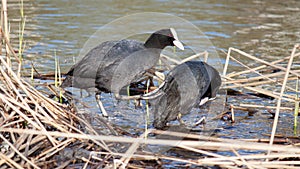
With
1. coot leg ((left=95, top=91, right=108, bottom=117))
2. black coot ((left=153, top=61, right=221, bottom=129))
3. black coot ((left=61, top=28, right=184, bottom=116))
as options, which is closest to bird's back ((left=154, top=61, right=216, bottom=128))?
black coot ((left=153, top=61, right=221, bottom=129))

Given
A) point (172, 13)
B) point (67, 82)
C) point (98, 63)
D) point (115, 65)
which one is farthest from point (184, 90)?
point (172, 13)

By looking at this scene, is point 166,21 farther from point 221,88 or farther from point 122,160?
point 122,160

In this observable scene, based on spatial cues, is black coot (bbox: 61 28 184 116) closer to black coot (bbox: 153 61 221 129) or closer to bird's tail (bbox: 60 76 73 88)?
bird's tail (bbox: 60 76 73 88)

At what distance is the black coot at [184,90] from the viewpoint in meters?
4.21

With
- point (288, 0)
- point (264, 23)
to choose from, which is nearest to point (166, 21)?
point (264, 23)

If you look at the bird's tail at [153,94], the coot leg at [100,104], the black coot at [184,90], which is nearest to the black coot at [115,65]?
the coot leg at [100,104]

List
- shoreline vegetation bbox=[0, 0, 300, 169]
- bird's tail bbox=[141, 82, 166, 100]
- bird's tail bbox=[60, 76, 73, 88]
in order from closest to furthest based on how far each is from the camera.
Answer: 1. shoreline vegetation bbox=[0, 0, 300, 169]
2. bird's tail bbox=[141, 82, 166, 100]
3. bird's tail bbox=[60, 76, 73, 88]

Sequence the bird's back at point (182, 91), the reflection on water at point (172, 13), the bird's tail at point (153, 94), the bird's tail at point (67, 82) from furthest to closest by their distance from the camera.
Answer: the reflection on water at point (172, 13) < the bird's tail at point (67, 82) < the bird's tail at point (153, 94) < the bird's back at point (182, 91)

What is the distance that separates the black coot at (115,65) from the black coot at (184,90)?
322mm

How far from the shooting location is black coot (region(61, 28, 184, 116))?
4656 mm

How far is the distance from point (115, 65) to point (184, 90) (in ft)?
2.41

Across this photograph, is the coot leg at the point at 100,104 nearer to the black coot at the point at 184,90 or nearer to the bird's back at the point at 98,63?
the bird's back at the point at 98,63

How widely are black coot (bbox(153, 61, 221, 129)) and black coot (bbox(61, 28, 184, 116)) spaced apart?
32 cm

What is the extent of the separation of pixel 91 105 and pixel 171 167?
172 cm
